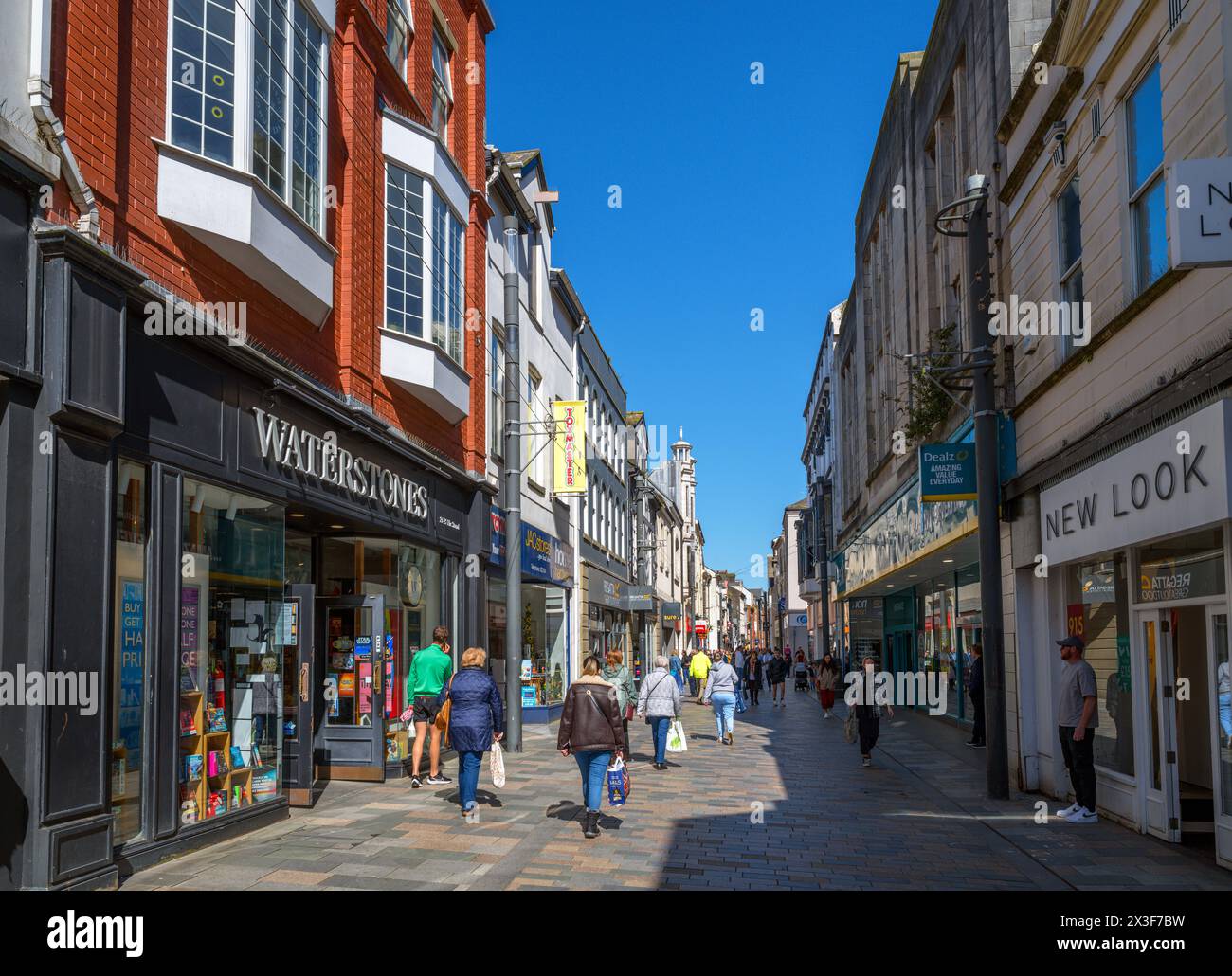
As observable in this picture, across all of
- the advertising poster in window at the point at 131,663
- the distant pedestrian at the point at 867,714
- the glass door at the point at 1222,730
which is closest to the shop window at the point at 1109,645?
the glass door at the point at 1222,730

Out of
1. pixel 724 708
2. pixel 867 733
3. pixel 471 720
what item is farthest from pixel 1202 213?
pixel 724 708

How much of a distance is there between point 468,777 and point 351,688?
3.74 meters

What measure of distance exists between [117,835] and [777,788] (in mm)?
7843

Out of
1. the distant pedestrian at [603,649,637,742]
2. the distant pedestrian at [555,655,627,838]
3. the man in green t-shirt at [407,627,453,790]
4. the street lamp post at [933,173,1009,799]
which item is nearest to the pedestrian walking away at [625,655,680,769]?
the distant pedestrian at [603,649,637,742]

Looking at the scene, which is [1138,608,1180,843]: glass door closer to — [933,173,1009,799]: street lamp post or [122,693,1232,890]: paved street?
[122,693,1232,890]: paved street

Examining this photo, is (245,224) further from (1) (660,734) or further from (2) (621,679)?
(2) (621,679)

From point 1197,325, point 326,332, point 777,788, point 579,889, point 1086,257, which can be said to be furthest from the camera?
point 777,788

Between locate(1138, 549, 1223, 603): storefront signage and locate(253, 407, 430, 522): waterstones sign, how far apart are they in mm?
7953

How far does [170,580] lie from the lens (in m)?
8.07

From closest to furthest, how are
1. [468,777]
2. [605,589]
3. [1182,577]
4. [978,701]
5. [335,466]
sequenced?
1. [1182,577]
2. [468,777]
3. [335,466]
4. [978,701]
5. [605,589]

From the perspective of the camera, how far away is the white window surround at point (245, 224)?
8.36 m
